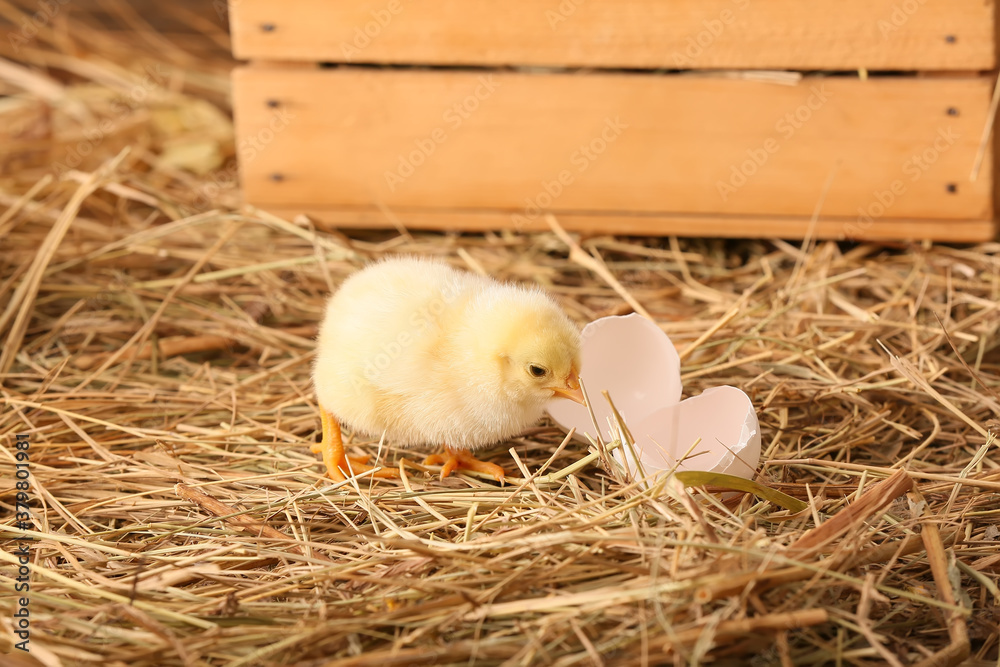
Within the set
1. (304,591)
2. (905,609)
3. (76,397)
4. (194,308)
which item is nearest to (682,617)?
(905,609)

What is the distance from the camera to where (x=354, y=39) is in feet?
9.37

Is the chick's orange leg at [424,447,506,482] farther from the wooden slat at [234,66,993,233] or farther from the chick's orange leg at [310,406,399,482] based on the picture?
the wooden slat at [234,66,993,233]

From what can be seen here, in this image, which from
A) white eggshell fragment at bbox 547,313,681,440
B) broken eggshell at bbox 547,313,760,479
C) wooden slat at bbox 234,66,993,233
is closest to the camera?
broken eggshell at bbox 547,313,760,479

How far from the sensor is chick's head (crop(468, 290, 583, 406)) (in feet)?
6.07

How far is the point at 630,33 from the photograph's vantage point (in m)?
2.75

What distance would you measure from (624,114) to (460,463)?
1.39 metres

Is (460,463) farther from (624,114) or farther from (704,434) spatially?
(624,114)

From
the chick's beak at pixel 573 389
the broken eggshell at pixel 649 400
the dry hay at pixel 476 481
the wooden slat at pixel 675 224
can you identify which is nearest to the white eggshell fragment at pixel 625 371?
the broken eggshell at pixel 649 400

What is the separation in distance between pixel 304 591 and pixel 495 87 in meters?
1.83

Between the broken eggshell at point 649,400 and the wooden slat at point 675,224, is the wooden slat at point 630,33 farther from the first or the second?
the broken eggshell at point 649,400

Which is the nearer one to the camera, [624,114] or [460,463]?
[460,463]

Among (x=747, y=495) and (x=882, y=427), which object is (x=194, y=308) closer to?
(x=747, y=495)

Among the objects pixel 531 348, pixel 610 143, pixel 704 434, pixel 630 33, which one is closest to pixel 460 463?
pixel 531 348

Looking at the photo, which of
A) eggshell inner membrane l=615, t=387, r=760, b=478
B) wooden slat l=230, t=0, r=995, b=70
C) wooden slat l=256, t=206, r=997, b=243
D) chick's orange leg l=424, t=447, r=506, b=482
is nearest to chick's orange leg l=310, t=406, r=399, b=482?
chick's orange leg l=424, t=447, r=506, b=482
